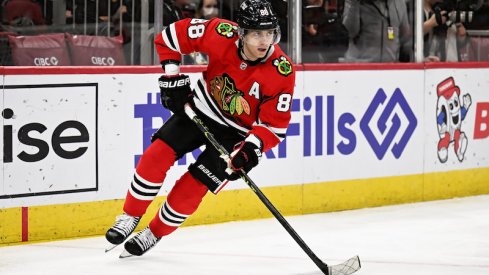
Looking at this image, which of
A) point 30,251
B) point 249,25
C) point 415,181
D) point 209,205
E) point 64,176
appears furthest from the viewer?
point 415,181

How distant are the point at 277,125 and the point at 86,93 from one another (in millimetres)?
1390

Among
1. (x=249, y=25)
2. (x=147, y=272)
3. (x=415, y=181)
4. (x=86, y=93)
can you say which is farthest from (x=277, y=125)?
(x=415, y=181)

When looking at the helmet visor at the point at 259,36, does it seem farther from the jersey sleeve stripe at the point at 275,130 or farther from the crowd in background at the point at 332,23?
the crowd in background at the point at 332,23

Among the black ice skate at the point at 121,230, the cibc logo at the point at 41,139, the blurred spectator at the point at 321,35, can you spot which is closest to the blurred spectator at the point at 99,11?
the cibc logo at the point at 41,139

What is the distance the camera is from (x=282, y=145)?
6953 mm

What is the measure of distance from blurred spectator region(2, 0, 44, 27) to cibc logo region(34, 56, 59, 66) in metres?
0.18

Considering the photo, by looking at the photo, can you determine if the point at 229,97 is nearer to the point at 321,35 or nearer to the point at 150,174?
the point at 150,174

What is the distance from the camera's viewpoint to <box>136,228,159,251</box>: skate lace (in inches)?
209

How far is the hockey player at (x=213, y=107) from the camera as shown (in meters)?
5.04

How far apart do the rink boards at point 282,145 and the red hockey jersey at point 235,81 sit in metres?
0.92

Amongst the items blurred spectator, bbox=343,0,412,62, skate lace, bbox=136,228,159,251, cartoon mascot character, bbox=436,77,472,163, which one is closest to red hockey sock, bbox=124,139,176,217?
skate lace, bbox=136,228,159,251

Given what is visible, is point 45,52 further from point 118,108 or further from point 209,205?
point 209,205

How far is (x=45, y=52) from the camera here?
608cm

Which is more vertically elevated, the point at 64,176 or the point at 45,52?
the point at 45,52
